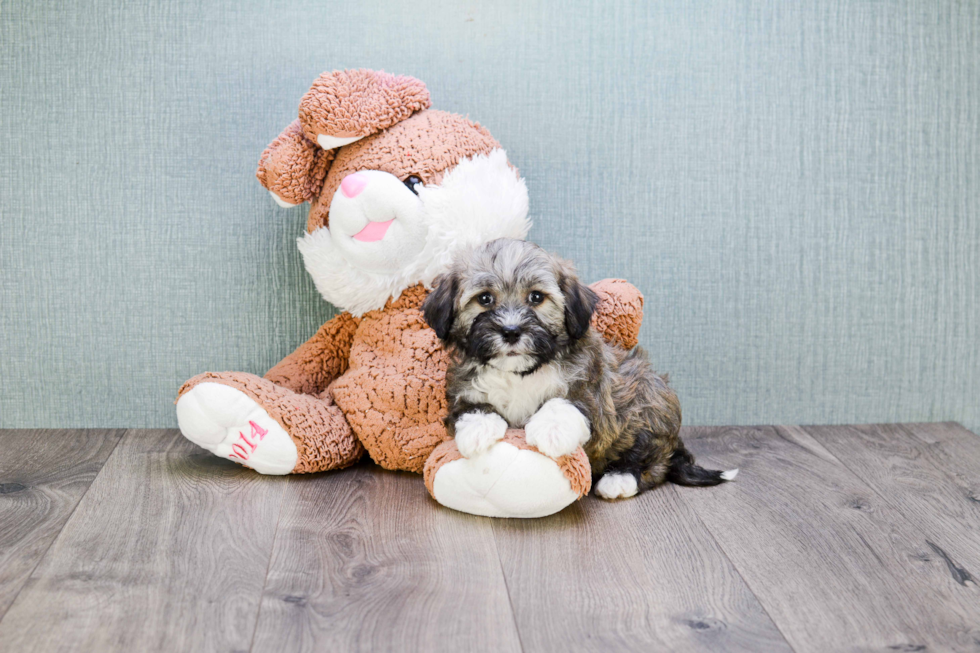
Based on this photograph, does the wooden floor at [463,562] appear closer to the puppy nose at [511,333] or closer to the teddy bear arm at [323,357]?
the teddy bear arm at [323,357]

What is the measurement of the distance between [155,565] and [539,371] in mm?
846

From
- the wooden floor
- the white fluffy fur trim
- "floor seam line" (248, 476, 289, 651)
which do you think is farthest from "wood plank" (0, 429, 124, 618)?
the white fluffy fur trim

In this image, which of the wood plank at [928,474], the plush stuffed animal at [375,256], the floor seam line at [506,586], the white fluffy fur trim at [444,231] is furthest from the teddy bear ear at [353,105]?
the wood plank at [928,474]

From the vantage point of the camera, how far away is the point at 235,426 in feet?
6.65

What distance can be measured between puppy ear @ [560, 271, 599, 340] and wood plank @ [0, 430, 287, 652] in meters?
0.75

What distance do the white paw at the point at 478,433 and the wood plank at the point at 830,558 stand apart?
20.0 inches

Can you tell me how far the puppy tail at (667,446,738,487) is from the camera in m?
2.08

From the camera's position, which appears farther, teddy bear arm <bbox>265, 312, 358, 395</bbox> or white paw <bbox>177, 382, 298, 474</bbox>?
teddy bear arm <bbox>265, 312, 358, 395</bbox>

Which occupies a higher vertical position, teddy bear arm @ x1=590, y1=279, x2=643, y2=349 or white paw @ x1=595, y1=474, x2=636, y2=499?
teddy bear arm @ x1=590, y1=279, x2=643, y2=349

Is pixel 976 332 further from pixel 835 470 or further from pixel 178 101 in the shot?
pixel 178 101

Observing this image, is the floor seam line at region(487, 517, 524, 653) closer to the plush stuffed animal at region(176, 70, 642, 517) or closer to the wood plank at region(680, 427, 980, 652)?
the plush stuffed animal at region(176, 70, 642, 517)

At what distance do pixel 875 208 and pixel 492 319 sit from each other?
1472 mm

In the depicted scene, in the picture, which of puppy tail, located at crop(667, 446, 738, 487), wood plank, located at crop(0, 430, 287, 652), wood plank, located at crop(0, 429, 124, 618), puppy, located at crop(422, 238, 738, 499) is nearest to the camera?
wood plank, located at crop(0, 430, 287, 652)

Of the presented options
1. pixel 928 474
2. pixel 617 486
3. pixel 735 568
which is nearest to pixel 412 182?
pixel 617 486
